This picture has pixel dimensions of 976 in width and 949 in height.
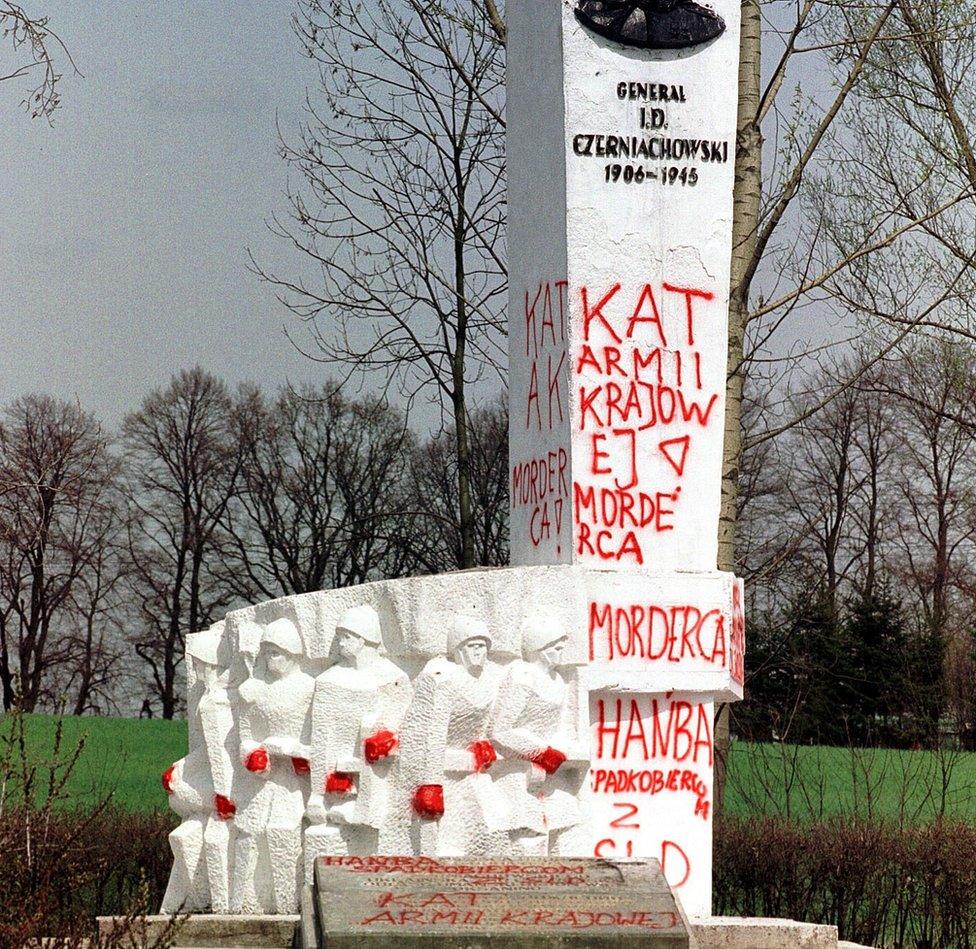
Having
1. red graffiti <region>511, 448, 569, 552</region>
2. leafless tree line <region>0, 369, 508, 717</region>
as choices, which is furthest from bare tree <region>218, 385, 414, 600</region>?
red graffiti <region>511, 448, 569, 552</region>

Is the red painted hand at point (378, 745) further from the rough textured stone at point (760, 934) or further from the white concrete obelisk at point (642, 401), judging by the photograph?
the rough textured stone at point (760, 934)

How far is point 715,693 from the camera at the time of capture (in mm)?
7848

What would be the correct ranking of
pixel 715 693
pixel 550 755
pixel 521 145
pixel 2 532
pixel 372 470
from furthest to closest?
pixel 372 470 → pixel 2 532 → pixel 521 145 → pixel 715 693 → pixel 550 755

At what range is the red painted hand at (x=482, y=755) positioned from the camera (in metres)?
7.16

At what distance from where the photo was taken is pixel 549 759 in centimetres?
721

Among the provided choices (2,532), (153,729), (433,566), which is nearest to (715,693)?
(2,532)

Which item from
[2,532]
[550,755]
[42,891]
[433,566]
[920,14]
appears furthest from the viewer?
[433,566]

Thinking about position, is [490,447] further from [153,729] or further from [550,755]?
[550,755]

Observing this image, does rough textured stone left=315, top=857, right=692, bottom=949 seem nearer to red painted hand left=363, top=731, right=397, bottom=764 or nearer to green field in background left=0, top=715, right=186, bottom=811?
red painted hand left=363, top=731, right=397, bottom=764

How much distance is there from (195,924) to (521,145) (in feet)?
13.8

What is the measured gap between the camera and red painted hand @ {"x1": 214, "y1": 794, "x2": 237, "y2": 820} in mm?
7801

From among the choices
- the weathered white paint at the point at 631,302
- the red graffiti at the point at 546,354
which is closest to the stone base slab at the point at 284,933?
the weathered white paint at the point at 631,302

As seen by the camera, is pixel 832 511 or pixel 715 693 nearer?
pixel 715 693

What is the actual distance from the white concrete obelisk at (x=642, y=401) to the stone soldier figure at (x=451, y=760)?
2.03 ft
